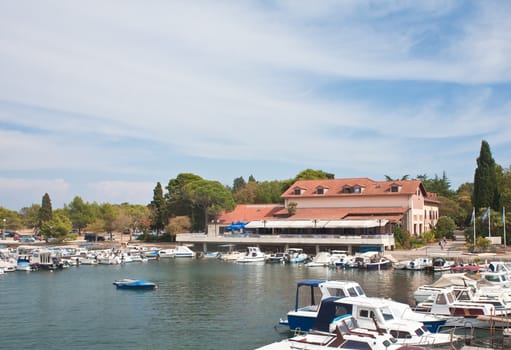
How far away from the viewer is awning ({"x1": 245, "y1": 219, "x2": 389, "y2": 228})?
68.8 m

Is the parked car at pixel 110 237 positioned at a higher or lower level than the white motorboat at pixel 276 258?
higher

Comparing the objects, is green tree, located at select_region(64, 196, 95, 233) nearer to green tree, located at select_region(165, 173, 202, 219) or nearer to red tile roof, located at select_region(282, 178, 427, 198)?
green tree, located at select_region(165, 173, 202, 219)

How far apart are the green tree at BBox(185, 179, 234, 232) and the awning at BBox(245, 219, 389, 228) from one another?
22.5 ft

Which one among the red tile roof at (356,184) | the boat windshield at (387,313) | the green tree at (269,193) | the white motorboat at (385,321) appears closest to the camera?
the white motorboat at (385,321)

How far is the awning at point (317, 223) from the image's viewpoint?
68.8 meters

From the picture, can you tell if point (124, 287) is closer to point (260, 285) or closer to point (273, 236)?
point (260, 285)

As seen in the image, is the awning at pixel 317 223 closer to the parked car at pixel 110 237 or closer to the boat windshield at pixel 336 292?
the parked car at pixel 110 237

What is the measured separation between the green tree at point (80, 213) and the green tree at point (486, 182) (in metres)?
86.0

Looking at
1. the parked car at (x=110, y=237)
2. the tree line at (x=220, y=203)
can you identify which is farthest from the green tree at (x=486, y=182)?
the parked car at (x=110, y=237)

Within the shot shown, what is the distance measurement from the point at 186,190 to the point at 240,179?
333ft

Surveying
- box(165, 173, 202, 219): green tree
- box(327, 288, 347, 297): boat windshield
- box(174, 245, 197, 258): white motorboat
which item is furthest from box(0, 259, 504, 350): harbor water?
box(165, 173, 202, 219): green tree

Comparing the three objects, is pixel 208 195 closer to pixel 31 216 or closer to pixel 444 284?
pixel 444 284

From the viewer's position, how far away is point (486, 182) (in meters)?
74.4

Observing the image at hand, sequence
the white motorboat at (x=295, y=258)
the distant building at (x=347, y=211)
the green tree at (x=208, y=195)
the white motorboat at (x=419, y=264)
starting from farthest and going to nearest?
the green tree at (x=208, y=195)
the distant building at (x=347, y=211)
the white motorboat at (x=295, y=258)
the white motorboat at (x=419, y=264)
